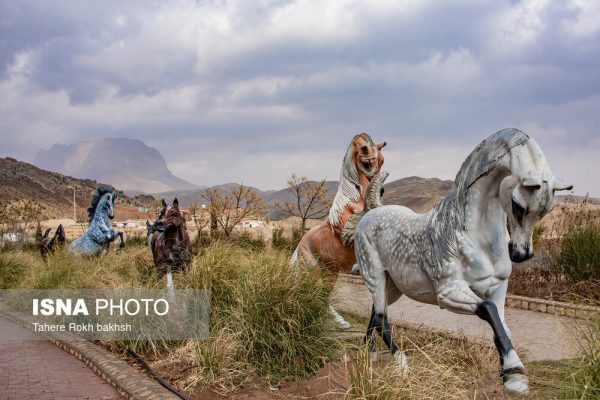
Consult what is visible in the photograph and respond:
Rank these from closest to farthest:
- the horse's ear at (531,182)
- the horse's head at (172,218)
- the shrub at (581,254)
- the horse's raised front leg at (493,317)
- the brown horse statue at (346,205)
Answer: the horse's ear at (531,182) → the horse's raised front leg at (493,317) → the brown horse statue at (346,205) → the horse's head at (172,218) → the shrub at (581,254)

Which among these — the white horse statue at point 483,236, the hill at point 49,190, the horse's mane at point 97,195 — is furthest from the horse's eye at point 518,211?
the hill at point 49,190

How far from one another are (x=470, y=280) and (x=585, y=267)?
22.6 feet

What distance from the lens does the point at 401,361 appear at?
4.23 meters

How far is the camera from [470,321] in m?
8.17

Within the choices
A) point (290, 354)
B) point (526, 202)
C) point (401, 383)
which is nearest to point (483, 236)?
point (526, 202)

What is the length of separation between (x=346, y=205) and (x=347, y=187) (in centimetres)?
24

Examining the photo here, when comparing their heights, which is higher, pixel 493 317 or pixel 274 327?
pixel 493 317

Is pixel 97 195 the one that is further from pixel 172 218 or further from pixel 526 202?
pixel 526 202

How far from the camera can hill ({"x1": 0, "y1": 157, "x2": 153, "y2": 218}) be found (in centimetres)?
6353

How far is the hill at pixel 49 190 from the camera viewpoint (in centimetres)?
6353

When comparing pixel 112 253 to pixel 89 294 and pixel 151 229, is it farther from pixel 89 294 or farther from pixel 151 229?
pixel 89 294

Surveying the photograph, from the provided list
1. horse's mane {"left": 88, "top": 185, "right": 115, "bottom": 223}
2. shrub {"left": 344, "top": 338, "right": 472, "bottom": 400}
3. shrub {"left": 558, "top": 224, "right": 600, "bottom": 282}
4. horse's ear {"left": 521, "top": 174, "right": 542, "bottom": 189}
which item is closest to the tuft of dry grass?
shrub {"left": 344, "top": 338, "right": 472, "bottom": 400}

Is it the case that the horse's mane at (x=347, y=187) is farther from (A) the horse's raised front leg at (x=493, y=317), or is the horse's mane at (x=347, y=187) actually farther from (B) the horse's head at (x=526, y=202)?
(B) the horse's head at (x=526, y=202)

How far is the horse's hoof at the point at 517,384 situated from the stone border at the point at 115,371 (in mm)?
2547
